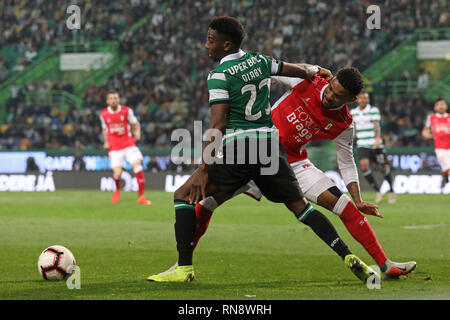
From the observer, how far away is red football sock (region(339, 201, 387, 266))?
22.0 feet

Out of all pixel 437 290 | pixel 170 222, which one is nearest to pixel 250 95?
pixel 437 290

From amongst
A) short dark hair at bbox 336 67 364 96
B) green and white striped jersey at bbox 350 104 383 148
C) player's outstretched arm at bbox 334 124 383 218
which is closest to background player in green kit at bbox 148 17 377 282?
short dark hair at bbox 336 67 364 96

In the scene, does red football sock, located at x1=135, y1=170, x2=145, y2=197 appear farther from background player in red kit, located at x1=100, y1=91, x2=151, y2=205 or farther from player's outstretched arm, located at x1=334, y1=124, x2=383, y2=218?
player's outstretched arm, located at x1=334, y1=124, x2=383, y2=218

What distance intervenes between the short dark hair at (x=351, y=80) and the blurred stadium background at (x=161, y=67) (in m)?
15.3

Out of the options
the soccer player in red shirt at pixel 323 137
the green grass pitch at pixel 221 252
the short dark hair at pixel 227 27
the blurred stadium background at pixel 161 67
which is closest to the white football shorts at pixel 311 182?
the soccer player in red shirt at pixel 323 137

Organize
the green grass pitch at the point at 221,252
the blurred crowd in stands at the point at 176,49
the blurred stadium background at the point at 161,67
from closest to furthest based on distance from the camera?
1. the green grass pitch at the point at 221,252
2. the blurred stadium background at the point at 161,67
3. the blurred crowd in stands at the point at 176,49

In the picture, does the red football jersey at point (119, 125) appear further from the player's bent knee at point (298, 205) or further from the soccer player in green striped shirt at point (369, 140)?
the player's bent knee at point (298, 205)

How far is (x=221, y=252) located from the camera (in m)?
8.95

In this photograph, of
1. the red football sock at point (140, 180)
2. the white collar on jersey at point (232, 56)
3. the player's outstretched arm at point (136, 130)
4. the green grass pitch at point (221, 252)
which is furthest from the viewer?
the red football sock at point (140, 180)

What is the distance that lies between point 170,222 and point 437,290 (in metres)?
7.32

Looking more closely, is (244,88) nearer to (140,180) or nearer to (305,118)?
(305,118)

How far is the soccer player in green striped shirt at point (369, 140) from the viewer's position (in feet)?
56.5

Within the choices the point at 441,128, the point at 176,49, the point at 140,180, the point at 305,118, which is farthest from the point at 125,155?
the point at 176,49

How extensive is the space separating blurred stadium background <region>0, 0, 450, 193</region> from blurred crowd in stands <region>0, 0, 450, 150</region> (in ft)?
0.15
